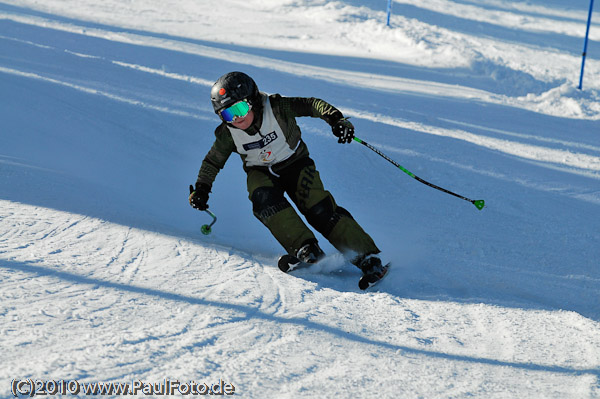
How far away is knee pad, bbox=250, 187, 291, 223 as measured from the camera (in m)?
4.34

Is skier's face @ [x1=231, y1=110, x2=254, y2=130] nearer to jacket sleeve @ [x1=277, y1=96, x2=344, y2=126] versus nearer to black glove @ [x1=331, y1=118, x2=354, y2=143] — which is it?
jacket sleeve @ [x1=277, y1=96, x2=344, y2=126]

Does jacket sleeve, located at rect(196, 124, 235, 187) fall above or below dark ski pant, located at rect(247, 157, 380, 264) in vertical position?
above

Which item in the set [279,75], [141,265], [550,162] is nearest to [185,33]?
[279,75]

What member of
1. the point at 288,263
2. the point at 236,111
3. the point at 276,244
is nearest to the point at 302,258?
the point at 288,263

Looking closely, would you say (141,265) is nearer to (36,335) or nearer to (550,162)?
(36,335)

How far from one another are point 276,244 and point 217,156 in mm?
895

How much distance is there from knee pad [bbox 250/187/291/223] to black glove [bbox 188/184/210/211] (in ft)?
1.23

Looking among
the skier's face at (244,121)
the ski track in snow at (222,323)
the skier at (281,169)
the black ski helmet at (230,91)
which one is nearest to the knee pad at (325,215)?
the skier at (281,169)

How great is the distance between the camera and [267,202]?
436 cm

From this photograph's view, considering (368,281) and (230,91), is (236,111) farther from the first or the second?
(368,281)

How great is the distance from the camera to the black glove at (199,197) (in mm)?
4488

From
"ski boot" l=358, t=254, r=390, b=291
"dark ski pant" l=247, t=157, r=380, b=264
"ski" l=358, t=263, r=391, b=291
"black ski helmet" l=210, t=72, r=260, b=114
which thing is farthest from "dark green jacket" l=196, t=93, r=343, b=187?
"ski" l=358, t=263, r=391, b=291

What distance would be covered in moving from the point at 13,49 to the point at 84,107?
9.72 ft

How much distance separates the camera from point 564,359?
2949 millimetres
